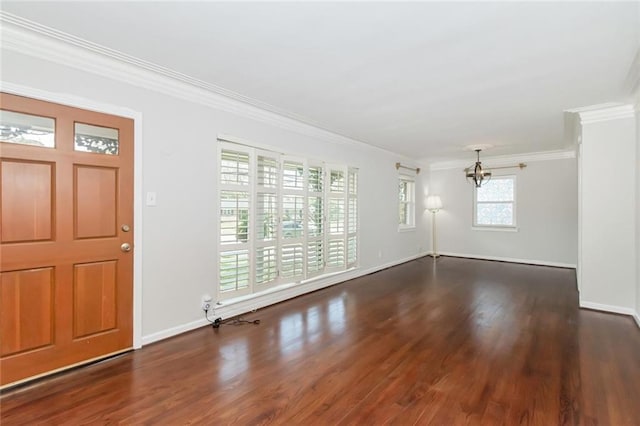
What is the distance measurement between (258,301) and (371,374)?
76.2 inches

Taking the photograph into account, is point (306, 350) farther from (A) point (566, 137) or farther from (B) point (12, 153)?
(A) point (566, 137)

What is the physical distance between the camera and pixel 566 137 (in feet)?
17.5

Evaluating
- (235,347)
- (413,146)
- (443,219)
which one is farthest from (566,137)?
(235,347)

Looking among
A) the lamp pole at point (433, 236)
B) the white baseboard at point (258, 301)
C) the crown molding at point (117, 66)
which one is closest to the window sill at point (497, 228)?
the lamp pole at point (433, 236)

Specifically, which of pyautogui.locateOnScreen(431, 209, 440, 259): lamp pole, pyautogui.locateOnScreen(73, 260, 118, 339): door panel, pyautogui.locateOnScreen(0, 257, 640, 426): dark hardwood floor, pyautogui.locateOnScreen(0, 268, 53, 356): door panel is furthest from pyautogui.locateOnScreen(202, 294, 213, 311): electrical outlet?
pyautogui.locateOnScreen(431, 209, 440, 259): lamp pole

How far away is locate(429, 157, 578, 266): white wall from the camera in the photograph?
21.7 ft

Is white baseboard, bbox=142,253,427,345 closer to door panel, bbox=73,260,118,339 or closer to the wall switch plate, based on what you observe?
door panel, bbox=73,260,118,339

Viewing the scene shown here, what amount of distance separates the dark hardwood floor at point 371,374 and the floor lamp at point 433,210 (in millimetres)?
4336

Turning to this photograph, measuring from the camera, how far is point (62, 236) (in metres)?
2.40

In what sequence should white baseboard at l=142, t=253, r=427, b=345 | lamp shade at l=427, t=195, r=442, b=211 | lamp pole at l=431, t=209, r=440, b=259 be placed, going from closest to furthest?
1. white baseboard at l=142, t=253, r=427, b=345
2. lamp shade at l=427, t=195, r=442, b=211
3. lamp pole at l=431, t=209, r=440, b=259

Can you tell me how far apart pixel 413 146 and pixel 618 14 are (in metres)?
4.15

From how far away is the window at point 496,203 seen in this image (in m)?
7.30

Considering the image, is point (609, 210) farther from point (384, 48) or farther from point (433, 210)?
point (433, 210)

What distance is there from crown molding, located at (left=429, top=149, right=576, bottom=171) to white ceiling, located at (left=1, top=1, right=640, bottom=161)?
339 cm
